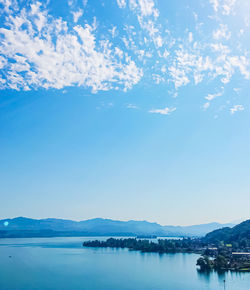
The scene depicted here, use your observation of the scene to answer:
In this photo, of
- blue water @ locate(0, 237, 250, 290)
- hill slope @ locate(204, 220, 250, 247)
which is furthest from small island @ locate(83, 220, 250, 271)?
blue water @ locate(0, 237, 250, 290)

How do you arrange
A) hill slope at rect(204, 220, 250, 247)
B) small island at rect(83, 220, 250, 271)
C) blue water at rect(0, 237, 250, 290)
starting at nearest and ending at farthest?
1. blue water at rect(0, 237, 250, 290)
2. small island at rect(83, 220, 250, 271)
3. hill slope at rect(204, 220, 250, 247)

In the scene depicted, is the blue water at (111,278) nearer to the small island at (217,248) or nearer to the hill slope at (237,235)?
the small island at (217,248)

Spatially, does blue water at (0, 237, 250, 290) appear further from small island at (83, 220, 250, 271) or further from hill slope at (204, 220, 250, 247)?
hill slope at (204, 220, 250, 247)

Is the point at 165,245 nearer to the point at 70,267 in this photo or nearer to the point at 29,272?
the point at 70,267

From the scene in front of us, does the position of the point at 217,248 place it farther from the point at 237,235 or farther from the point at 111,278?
the point at 111,278

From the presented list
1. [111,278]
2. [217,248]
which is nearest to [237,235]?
[217,248]

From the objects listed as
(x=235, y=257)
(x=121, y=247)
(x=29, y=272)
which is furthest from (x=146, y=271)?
(x=121, y=247)

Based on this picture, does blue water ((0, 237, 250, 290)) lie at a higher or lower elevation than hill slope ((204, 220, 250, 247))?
lower

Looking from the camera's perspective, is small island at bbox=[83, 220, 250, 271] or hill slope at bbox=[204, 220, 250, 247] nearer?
small island at bbox=[83, 220, 250, 271]
